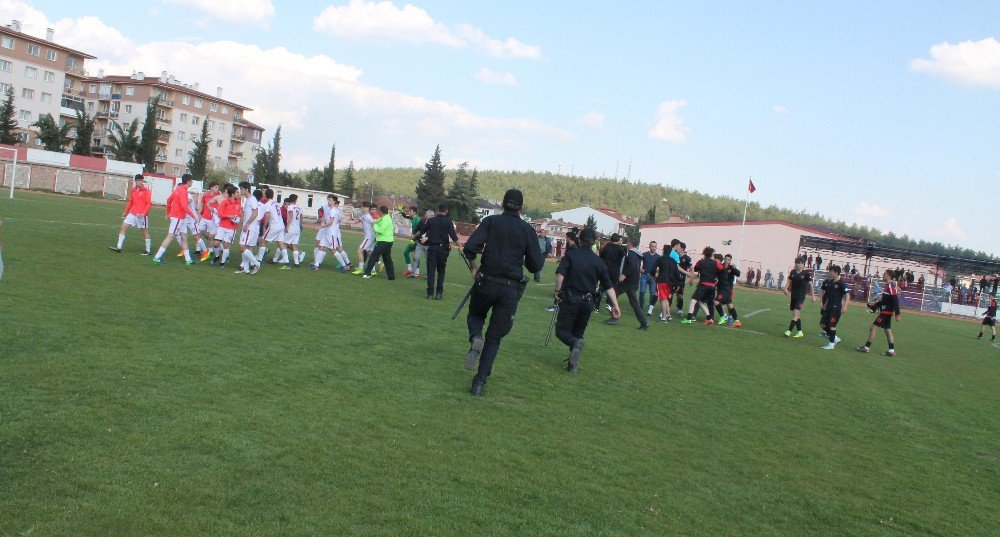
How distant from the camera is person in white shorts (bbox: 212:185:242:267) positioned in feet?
52.3

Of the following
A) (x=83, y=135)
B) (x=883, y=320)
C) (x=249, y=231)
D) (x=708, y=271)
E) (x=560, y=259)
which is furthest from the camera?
(x=83, y=135)

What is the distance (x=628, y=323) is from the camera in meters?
16.4

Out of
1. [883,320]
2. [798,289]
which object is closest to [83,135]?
[798,289]

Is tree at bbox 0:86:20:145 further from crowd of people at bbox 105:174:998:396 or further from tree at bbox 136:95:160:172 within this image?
crowd of people at bbox 105:174:998:396

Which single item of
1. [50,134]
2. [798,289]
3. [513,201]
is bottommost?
[798,289]

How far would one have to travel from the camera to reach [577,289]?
9656mm

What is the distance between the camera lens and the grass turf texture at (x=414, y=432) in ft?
14.5

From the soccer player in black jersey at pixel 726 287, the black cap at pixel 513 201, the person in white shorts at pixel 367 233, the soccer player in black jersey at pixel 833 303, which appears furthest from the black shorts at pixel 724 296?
the black cap at pixel 513 201

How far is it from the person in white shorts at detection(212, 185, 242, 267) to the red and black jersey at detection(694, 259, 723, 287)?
1049 centimetres

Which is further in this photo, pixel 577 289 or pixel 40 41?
pixel 40 41

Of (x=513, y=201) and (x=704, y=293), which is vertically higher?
(x=513, y=201)

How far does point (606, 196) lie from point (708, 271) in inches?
6518

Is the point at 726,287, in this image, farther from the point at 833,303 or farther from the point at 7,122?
the point at 7,122

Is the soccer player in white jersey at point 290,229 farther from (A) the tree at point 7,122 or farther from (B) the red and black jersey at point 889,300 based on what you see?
(A) the tree at point 7,122
